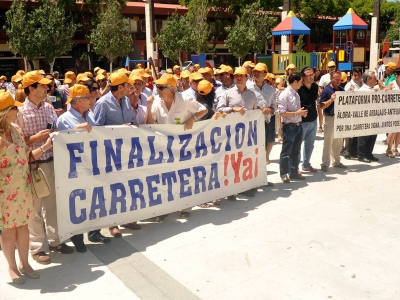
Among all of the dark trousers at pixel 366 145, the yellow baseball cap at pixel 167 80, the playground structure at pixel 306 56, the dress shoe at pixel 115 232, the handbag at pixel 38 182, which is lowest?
the dress shoe at pixel 115 232

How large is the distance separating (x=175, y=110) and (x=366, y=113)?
4.17 m

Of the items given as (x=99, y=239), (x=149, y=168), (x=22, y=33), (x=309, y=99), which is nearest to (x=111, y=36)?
(x=22, y=33)

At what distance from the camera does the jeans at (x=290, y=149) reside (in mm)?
7172

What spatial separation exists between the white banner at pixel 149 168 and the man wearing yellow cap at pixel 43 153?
14cm

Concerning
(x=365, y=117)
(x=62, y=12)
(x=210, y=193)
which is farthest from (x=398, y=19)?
(x=210, y=193)

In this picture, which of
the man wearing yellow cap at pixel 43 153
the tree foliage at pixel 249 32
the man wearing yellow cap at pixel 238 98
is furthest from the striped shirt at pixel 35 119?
the tree foliage at pixel 249 32

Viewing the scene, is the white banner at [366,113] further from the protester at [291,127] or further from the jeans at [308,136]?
the protester at [291,127]

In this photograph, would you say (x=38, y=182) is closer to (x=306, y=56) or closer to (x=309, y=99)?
(x=309, y=99)

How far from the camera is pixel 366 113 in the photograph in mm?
8234

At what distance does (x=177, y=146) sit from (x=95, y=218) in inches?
53.0

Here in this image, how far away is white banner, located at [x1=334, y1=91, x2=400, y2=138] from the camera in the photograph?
7.86 m

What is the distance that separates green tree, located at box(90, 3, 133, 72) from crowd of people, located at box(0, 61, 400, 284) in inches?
903

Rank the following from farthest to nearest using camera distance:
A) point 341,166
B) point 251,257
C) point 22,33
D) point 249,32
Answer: point 249,32 → point 22,33 → point 341,166 → point 251,257

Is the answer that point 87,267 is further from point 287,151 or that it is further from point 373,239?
point 287,151
